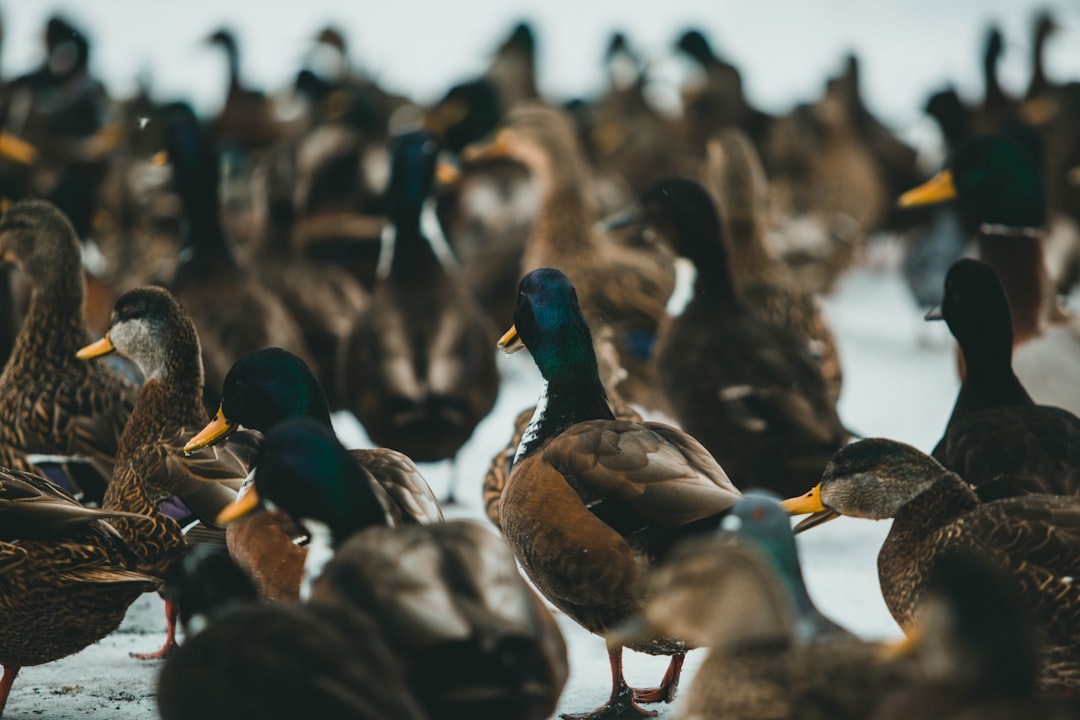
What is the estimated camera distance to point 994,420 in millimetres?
4098

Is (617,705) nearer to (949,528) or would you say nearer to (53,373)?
(949,528)

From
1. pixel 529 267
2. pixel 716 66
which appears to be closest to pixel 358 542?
pixel 529 267

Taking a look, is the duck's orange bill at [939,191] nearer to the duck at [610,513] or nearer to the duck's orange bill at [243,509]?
the duck at [610,513]

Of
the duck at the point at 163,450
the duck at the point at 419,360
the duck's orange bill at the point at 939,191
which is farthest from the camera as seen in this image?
the duck's orange bill at the point at 939,191

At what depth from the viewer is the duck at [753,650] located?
Result: 2.62m

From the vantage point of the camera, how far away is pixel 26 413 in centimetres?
477

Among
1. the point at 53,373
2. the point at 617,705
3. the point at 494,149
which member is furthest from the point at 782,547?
the point at 494,149

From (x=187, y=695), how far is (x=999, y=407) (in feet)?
8.59

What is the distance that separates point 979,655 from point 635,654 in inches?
87.0

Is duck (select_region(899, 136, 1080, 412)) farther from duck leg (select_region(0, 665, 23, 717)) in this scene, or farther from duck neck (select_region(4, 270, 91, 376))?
duck leg (select_region(0, 665, 23, 717))

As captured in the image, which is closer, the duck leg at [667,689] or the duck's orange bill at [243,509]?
the duck's orange bill at [243,509]

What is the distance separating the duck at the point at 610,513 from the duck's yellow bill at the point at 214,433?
0.84 metres

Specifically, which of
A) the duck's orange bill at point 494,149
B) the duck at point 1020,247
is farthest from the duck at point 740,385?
the duck's orange bill at point 494,149

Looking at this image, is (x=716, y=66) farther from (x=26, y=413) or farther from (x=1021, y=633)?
(x=1021, y=633)
